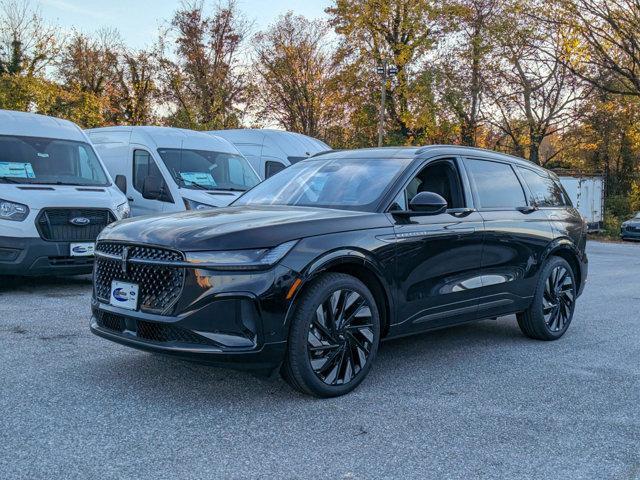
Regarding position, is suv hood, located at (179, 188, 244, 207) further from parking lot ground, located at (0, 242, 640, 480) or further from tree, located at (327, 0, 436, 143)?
tree, located at (327, 0, 436, 143)

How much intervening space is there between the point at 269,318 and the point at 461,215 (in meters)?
2.15

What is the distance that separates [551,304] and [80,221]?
5.47 metres

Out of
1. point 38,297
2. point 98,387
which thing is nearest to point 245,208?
point 98,387

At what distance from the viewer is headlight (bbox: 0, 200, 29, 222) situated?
795 cm

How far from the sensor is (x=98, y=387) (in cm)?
441

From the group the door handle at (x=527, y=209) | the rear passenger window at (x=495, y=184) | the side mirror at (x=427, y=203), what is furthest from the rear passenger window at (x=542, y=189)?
the side mirror at (x=427, y=203)

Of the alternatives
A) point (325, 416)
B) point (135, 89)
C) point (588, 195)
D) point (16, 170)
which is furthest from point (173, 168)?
point (135, 89)

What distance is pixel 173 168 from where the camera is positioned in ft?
37.0

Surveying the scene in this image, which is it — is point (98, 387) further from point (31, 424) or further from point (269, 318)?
point (269, 318)

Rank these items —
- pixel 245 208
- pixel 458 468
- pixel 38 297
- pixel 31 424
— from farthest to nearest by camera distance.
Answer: pixel 38 297, pixel 245 208, pixel 31 424, pixel 458 468

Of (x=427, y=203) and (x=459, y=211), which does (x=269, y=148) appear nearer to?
(x=459, y=211)

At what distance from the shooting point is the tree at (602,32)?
994 inches

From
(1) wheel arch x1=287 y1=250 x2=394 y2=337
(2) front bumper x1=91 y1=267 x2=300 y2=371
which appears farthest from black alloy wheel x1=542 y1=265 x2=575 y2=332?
(2) front bumper x1=91 y1=267 x2=300 y2=371

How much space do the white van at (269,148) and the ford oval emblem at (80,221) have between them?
8.22 meters
